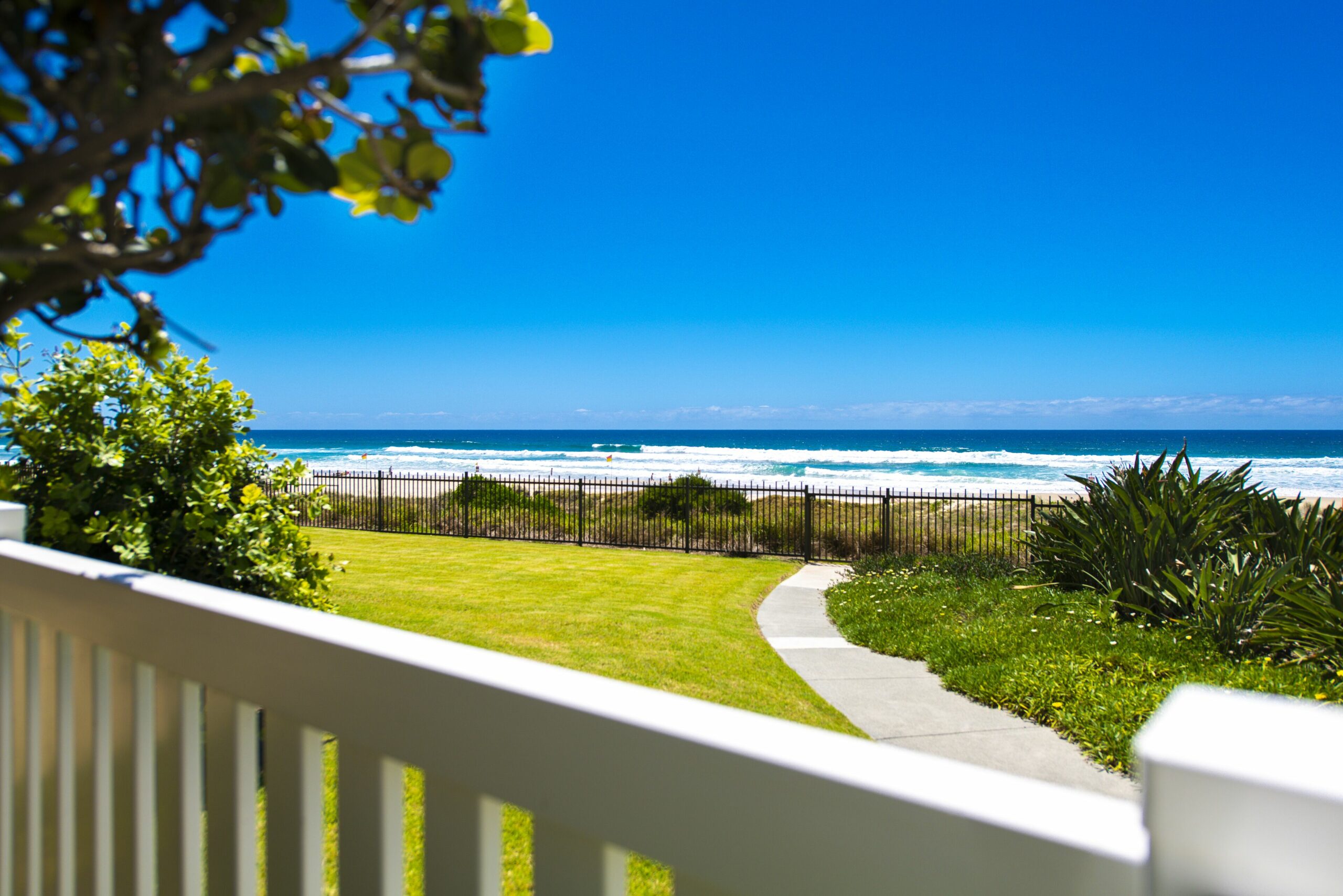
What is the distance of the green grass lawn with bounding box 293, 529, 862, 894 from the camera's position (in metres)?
5.23

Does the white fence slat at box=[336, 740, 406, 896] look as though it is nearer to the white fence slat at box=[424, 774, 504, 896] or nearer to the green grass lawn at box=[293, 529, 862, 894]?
the white fence slat at box=[424, 774, 504, 896]

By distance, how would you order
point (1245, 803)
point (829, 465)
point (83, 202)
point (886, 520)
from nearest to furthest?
point (1245, 803) → point (83, 202) → point (886, 520) → point (829, 465)

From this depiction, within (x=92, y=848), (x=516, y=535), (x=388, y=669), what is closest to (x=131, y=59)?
(x=388, y=669)

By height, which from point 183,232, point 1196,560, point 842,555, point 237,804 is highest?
point 183,232

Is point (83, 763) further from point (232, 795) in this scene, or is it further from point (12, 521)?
point (12, 521)

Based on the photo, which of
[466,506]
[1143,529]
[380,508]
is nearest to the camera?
[1143,529]

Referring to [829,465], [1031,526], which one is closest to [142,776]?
[1031,526]

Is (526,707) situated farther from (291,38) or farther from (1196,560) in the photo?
(1196,560)

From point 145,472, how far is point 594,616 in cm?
435

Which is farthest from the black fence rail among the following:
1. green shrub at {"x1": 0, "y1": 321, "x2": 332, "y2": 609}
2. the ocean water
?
green shrub at {"x1": 0, "y1": 321, "x2": 332, "y2": 609}

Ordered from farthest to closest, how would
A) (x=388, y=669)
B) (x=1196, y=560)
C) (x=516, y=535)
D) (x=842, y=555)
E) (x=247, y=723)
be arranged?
(x=516, y=535) → (x=842, y=555) → (x=1196, y=560) → (x=247, y=723) → (x=388, y=669)

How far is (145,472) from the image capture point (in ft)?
12.5

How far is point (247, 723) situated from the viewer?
1.18 metres

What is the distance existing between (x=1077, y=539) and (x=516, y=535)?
35.4 feet
